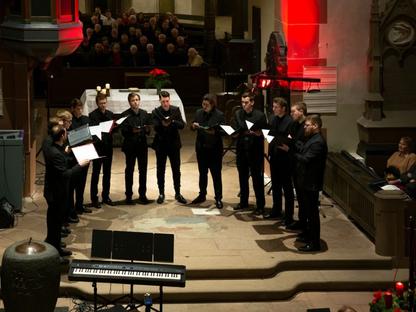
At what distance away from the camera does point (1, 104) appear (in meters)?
14.8

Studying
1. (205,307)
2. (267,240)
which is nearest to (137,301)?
(205,307)

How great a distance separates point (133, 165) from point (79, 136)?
1.95 m

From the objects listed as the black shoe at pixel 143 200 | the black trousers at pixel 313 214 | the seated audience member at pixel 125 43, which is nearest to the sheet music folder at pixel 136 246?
the black trousers at pixel 313 214

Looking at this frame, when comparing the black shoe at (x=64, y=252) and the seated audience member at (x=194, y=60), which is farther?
the seated audience member at (x=194, y=60)

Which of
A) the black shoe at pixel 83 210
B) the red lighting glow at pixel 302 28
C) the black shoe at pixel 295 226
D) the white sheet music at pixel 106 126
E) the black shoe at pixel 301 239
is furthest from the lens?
the red lighting glow at pixel 302 28

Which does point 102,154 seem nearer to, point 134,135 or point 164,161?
point 134,135

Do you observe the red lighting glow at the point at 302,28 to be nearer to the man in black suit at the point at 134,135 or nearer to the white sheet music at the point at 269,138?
the man in black suit at the point at 134,135

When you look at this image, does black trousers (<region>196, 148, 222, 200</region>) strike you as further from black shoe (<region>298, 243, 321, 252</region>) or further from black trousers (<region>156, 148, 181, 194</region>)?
black shoe (<region>298, 243, 321, 252</region>)

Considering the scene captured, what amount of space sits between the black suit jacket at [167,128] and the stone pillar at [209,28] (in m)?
14.1

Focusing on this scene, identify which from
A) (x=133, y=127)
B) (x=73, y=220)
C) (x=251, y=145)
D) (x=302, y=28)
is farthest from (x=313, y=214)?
(x=302, y=28)

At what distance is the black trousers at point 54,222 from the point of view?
1226cm

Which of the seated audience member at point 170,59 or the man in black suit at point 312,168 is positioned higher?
the seated audience member at point 170,59

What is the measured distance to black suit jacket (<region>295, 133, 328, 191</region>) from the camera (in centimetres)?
1272

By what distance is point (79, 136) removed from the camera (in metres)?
13.1
